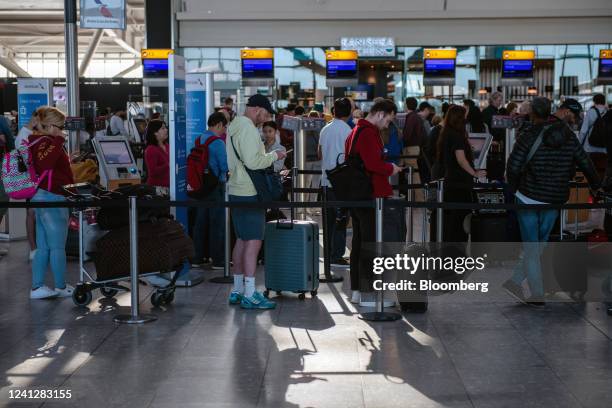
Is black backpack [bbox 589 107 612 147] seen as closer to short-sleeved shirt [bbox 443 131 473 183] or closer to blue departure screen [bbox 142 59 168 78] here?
short-sleeved shirt [bbox 443 131 473 183]

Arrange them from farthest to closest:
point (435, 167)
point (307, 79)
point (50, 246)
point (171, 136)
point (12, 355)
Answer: point (307, 79) < point (435, 167) < point (171, 136) < point (50, 246) < point (12, 355)

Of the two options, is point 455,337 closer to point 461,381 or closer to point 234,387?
point 461,381

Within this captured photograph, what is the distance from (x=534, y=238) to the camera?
7.66 meters

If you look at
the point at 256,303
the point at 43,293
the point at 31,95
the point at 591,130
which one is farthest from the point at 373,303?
the point at 591,130

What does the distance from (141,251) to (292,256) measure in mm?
1232

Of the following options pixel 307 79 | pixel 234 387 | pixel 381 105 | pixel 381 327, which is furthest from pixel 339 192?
pixel 307 79

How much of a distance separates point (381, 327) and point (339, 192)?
120 centimetres

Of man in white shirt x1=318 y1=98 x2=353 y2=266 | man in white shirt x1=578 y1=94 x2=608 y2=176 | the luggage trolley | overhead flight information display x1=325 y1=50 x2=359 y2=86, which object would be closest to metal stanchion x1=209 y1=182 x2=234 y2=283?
man in white shirt x1=318 y1=98 x2=353 y2=266

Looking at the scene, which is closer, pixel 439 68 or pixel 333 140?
pixel 333 140

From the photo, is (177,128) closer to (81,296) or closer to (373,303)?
(81,296)

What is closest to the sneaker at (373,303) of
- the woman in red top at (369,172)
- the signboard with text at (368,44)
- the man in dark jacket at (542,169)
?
the woman in red top at (369,172)

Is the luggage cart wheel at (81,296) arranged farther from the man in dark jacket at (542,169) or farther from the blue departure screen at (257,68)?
the blue departure screen at (257,68)

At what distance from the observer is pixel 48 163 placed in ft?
25.3

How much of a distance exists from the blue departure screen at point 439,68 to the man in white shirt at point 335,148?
42.5 feet
